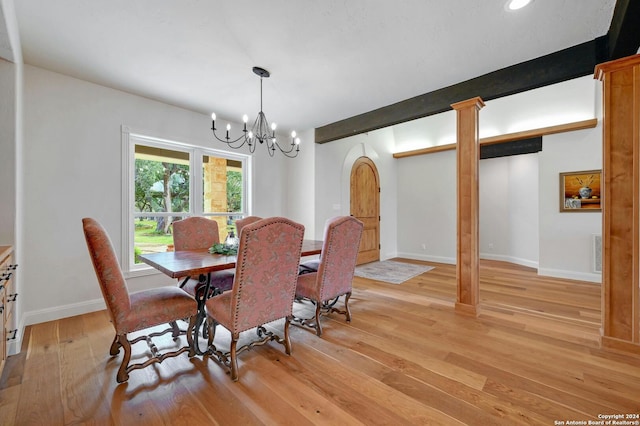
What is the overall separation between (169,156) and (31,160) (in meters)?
1.34

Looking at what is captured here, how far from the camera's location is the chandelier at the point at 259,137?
2.73 metres

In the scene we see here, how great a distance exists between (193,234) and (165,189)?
3.81 ft

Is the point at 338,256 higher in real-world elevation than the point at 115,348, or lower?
higher

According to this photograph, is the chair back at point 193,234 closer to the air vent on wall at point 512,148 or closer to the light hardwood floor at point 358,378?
the light hardwood floor at point 358,378

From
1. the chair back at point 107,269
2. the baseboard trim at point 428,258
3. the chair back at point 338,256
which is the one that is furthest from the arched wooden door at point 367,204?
the chair back at point 107,269

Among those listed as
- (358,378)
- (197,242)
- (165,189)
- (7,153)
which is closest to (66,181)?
(7,153)

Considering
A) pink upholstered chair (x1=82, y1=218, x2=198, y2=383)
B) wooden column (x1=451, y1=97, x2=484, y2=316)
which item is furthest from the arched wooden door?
pink upholstered chair (x1=82, y1=218, x2=198, y2=383)

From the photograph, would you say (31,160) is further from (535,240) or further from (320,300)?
(535,240)

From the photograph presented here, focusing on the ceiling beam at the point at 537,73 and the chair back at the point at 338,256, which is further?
the chair back at the point at 338,256

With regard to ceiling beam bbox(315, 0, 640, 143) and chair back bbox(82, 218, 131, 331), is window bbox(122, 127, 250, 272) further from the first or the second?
ceiling beam bbox(315, 0, 640, 143)

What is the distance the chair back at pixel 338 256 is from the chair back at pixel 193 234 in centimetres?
143

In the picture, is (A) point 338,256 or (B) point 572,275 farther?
(B) point 572,275

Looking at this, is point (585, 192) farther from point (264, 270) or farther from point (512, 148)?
point (264, 270)

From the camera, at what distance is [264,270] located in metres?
1.82
